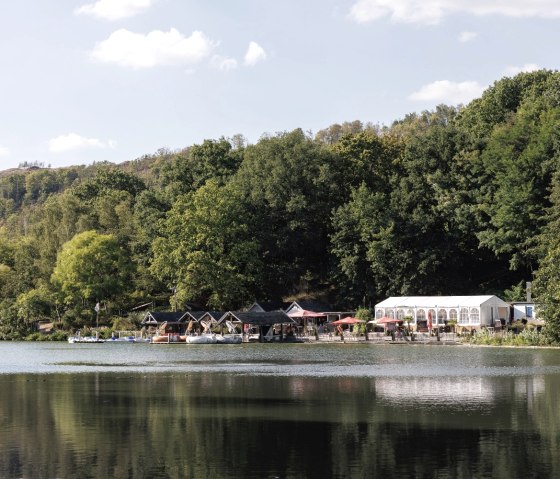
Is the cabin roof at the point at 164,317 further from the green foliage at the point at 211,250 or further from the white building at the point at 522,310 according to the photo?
the white building at the point at 522,310

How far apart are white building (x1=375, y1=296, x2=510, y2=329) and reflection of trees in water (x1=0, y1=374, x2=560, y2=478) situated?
4875cm

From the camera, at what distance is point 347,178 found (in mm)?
108438

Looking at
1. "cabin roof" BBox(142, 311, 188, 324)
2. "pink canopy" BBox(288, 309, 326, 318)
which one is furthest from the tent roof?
"cabin roof" BBox(142, 311, 188, 324)

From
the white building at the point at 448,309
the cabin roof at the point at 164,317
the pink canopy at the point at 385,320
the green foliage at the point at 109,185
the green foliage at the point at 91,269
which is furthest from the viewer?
the green foliage at the point at 109,185

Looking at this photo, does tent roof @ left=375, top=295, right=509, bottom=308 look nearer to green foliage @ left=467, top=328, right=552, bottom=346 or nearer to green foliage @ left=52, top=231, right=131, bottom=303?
green foliage @ left=467, top=328, right=552, bottom=346

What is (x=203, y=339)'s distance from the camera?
9531 cm

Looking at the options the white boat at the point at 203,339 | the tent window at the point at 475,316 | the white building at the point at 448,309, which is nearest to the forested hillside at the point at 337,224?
the white building at the point at 448,309

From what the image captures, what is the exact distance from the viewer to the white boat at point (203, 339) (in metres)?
94.5

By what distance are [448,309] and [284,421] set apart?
63.5 m

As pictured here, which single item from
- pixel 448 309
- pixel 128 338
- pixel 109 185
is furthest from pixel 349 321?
pixel 109 185

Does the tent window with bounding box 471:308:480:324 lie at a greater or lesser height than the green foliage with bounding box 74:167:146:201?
lesser

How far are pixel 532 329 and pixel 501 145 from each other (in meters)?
22.2

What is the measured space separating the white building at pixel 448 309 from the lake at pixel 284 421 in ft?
114

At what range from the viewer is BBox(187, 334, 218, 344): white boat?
94.5m
